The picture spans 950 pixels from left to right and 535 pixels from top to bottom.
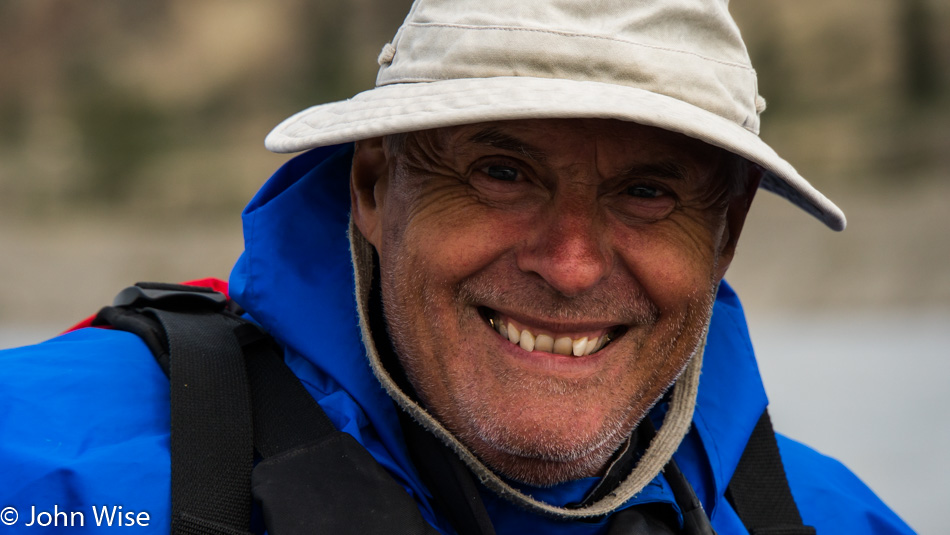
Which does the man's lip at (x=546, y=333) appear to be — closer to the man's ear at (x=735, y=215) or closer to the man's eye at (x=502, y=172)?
the man's eye at (x=502, y=172)

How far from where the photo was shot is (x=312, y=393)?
1.67m

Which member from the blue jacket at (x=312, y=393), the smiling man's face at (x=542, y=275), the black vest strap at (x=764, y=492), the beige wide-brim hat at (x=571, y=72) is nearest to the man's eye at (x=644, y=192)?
the smiling man's face at (x=542, y=275)

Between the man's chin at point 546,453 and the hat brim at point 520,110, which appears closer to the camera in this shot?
the hat brim at point 520,110

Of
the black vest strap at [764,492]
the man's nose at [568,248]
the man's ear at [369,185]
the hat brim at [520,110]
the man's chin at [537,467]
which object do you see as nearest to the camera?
the hat brim at [520,110]

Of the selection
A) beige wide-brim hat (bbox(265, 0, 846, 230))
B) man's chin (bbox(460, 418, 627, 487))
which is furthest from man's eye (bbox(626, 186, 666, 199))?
man's chin (bbox(460, 418, 627, 487))

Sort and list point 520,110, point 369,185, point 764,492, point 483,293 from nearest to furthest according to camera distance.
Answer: point 520,110 → point 483,293 → point 369,185 → point 764,492

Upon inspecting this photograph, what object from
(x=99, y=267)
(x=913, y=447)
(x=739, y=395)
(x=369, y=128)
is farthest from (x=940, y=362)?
(x=99, y=267)

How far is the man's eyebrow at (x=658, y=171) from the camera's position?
1.62m

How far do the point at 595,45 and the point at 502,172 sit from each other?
27 cm

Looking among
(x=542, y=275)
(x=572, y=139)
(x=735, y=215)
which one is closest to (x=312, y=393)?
(x=542, y=275)

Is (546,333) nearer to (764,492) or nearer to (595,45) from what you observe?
(595,45)

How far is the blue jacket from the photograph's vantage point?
4.66 ft

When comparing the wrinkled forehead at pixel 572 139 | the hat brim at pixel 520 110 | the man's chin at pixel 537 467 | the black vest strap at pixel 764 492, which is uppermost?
the hat brim at pixel 520 110

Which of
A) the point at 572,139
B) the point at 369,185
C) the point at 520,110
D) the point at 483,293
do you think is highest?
the point at 520,110
